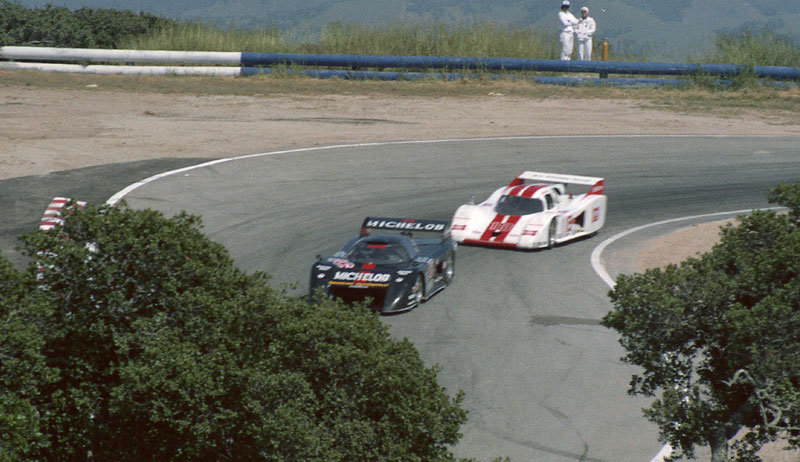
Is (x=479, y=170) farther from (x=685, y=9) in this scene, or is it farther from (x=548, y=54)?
(x=685, y=9)

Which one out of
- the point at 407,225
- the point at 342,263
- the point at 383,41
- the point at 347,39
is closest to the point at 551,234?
the point at 407,225

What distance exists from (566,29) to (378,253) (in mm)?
26892

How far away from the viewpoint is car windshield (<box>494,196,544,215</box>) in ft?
66.3

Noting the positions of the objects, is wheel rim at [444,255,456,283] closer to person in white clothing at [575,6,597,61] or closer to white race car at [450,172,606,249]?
white race car at [450,172,606,249]

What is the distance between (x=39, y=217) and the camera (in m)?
20.8

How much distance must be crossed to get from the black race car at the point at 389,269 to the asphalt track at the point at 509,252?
338 mm

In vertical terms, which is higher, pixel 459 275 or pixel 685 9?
pixel 685 9

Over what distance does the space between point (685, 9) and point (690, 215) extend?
88.3 meters

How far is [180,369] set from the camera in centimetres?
814

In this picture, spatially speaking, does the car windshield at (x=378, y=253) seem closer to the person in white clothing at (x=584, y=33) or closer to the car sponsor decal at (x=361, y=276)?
the car sponsor decal at (x=361, y=276)

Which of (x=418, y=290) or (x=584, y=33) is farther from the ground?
(x=584, y=33)

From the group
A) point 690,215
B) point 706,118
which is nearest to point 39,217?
point 690,215

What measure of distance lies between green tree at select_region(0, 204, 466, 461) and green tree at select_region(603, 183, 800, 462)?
2043mm

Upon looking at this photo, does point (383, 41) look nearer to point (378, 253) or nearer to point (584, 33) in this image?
point (584, 33)
